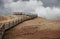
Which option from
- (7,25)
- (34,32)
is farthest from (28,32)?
(7,25)

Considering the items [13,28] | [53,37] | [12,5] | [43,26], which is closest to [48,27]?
[43,26]

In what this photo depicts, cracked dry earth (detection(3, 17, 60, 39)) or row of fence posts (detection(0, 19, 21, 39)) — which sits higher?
row of fence posts (detection(0, 19, 21, 39))

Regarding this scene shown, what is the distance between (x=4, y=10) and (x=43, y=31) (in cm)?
132

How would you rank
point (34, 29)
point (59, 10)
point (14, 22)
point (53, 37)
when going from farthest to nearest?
point (59, 10), point (14, 22), point (34, 29), point (53, 37)

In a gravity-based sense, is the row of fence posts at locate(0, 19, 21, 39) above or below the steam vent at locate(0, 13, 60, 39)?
above

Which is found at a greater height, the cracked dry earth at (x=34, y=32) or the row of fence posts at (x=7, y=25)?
the row of fence posts at (x=7, y=25)

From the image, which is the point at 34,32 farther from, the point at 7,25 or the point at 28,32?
the point at 7,25

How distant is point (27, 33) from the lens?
1.70m

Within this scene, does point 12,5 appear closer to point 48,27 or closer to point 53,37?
point 48,27

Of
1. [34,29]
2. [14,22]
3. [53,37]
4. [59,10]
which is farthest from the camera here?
[59,10]

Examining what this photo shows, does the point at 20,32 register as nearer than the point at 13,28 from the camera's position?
Yes

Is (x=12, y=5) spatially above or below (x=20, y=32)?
above

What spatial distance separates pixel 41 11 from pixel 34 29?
1028 millimetres

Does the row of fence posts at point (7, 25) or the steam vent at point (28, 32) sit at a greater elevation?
the row of fence posts at point (7, 25)
